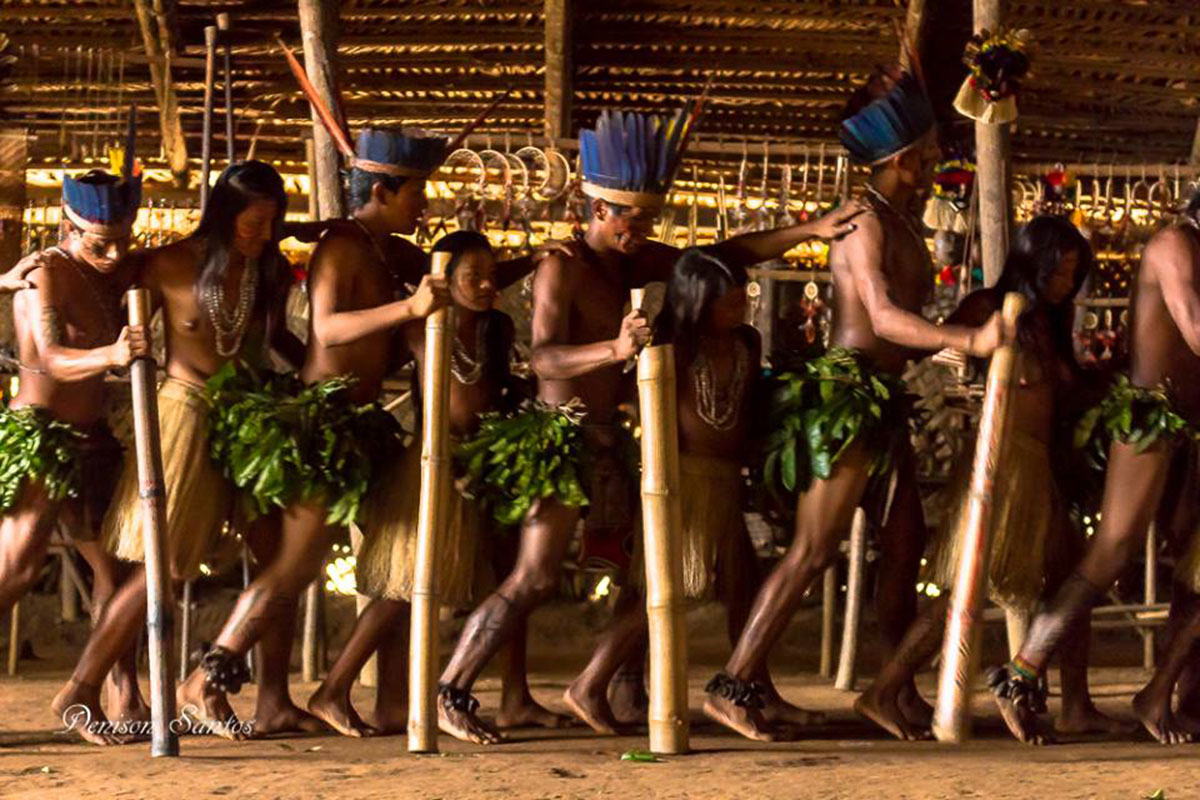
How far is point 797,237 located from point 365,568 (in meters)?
1.64

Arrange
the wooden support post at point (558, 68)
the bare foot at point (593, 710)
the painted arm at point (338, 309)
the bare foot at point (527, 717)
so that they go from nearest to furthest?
the painted arm at point (338, 309)
the bare foot at point (593, 710)
the bare foot at point (527, 717)
the wooden support post at point (558, 68)

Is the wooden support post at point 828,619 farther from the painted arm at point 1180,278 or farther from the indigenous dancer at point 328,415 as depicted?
the indigenous dancer at point 328,415

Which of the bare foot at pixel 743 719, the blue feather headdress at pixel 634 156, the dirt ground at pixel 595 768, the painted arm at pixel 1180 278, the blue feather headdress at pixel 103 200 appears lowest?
the dirt ground at pixel 595 768

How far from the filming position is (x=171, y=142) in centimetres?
1073

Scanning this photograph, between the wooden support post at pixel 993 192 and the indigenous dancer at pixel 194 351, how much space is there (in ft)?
8.20

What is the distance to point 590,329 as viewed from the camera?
6.77 metres

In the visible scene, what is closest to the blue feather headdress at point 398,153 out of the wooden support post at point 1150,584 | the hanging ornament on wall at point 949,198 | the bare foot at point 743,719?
the bare foot at point 743,719

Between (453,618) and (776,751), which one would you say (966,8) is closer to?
(453,618)

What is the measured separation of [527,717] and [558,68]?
157 inches

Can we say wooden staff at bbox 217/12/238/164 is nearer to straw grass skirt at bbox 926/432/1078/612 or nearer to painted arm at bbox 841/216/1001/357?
painted arm at bbox 841/216/1001/357

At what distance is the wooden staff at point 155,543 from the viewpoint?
6.03 meters

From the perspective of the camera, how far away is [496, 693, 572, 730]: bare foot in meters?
6.98

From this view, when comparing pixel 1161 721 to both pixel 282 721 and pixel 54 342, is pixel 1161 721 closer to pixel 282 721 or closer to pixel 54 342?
pixel 282 721

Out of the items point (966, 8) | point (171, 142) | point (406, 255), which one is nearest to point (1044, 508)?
point (406, 255)
